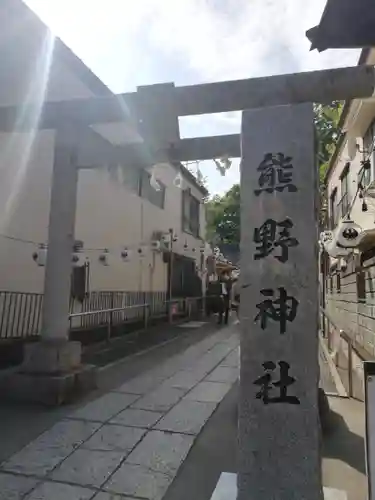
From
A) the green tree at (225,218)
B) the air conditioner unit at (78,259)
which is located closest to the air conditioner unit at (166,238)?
the air conditioner unit at (78,259)

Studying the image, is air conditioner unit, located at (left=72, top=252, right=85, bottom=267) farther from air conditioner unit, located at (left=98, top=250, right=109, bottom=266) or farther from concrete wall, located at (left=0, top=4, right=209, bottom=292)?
air conditioner unit, located at (left=98, top=250, right=109, bottom=266)

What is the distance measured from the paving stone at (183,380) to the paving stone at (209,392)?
0.18 meters

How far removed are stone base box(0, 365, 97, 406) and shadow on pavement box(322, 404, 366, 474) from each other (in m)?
3.60

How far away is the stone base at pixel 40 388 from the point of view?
19.5 feet

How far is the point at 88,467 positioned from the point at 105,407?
6.27 feet

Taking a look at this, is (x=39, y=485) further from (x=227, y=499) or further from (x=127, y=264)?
(x=127, y=264)

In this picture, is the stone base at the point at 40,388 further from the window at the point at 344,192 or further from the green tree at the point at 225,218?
the green tree at the point at 225,218

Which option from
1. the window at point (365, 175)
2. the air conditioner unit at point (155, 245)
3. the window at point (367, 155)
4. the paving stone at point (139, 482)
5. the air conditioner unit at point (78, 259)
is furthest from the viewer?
the air conditioner unit at point (155, 245)

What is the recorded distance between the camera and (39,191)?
8.96 m

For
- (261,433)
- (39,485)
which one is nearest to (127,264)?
(39,485)

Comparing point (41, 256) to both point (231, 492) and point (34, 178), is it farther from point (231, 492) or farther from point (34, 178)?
point (231, 492)

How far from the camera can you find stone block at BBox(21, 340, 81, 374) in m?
6.24

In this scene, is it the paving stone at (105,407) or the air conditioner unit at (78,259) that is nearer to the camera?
the paving stone at (105,407)

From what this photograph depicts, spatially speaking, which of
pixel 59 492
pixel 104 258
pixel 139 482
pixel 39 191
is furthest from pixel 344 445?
pixel 104 258
